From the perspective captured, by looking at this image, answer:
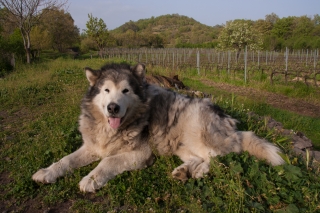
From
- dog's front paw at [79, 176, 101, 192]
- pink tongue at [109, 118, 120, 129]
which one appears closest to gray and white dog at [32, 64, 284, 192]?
pink tongue at [109, 118, 120, 129]

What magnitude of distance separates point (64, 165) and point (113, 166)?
69cm

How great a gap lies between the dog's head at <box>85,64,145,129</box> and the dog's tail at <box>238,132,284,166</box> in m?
1.65

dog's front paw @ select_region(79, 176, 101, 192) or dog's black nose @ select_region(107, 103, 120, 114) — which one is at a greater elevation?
dog's black nose @ select_region(107, 103, 120, 114)

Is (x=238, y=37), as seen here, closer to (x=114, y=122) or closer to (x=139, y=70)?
(x=139, y=70)

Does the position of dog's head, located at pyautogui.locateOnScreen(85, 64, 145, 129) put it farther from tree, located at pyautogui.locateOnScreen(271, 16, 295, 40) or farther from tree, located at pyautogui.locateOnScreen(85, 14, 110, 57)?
tree, located at pyautogui.locateOnScreen(271, 16, 295, 40)

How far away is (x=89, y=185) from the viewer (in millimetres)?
3080

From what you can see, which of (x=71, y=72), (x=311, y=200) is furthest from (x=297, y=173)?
(x=71, y=72)

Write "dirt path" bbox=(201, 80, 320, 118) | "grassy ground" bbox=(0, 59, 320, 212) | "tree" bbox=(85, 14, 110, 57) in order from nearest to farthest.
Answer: "grassy ground" bbox=(0, 59, 320, 212) < "dirt path" bbox=(201, 80, 320, 118) < "tree" bbox=(85, 14, 110, 57)

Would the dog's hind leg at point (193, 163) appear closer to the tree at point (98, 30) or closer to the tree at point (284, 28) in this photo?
the tree at point (98, 30)

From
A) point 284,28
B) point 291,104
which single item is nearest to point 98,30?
point 291,104

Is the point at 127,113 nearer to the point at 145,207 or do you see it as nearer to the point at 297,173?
the point at 145,207

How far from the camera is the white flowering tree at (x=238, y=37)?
1080 inches

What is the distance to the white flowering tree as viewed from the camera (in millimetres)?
27438

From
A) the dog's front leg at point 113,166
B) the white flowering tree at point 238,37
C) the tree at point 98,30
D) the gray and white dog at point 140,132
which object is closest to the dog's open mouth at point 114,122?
the gray and white dog at point 140,132
